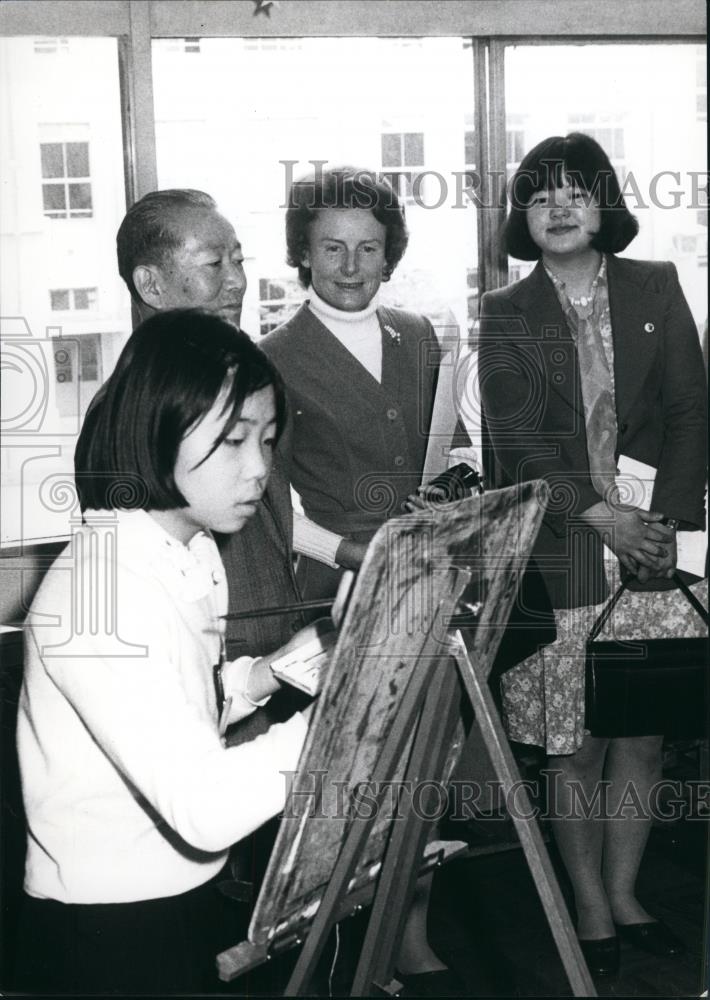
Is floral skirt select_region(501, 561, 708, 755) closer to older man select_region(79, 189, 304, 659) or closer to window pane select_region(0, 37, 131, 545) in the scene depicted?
older man select_region(79, 189, 304, 659)

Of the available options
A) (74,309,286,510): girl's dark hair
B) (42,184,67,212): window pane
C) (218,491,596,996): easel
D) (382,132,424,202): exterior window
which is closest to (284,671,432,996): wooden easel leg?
(218,491,596,996): easel

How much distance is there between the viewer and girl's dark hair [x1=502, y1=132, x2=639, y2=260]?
7.86 ft

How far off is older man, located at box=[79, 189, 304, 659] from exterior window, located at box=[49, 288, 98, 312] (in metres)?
0.08

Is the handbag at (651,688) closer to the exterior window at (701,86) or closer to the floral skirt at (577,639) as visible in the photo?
the floral skirt at (577,639)

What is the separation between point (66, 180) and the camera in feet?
7.31

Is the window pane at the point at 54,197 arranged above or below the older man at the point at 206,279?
above

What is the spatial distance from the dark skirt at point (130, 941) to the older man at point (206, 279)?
0.59 meters

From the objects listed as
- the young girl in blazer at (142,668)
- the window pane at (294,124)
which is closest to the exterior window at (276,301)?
the window pane at (294,124)

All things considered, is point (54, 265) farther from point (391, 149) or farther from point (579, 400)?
point (579, 400)

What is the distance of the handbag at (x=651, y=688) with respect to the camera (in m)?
2.41

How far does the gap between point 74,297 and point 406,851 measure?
126 cm

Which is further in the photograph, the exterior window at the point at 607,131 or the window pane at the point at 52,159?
the exterior window at the point at 607,131

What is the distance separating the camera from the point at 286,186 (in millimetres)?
2285

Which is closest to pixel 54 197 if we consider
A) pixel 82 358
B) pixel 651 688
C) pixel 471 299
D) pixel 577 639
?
pixel 82 358
